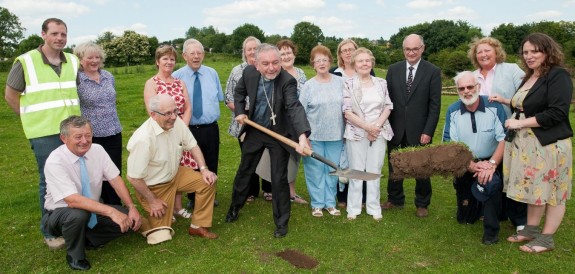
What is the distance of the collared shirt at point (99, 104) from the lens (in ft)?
17.8

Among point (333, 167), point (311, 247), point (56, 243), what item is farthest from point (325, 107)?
point (56, 243)

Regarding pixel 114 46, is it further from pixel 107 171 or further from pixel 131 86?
pixel 107 171

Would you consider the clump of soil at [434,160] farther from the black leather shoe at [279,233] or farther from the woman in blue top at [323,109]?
the black leather shoe at [279,233]

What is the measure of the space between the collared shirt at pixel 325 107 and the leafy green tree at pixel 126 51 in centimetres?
5144

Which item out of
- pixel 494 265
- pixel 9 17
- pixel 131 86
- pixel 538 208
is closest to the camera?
pixel 494 265

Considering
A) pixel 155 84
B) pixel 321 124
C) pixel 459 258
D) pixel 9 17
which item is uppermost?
pixel 9 17

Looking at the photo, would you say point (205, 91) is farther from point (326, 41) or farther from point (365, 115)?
point (326, 41)

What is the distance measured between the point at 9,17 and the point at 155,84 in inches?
2993

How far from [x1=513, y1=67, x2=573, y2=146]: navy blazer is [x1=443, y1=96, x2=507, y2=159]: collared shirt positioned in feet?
1.52

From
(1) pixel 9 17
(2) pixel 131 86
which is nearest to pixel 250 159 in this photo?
(2) pixel 131 86

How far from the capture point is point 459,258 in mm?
4883

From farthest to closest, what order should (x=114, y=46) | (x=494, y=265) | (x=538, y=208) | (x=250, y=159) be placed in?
1. (x=114, y=46)
2. (x=250, y=159)
3. (x=538, y=208)
4. (x=494, y=265)

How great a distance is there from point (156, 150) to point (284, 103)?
1.60m

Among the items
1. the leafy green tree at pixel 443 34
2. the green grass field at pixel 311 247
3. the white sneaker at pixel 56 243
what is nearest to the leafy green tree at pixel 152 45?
the leafy green tree at pixel 443 34
